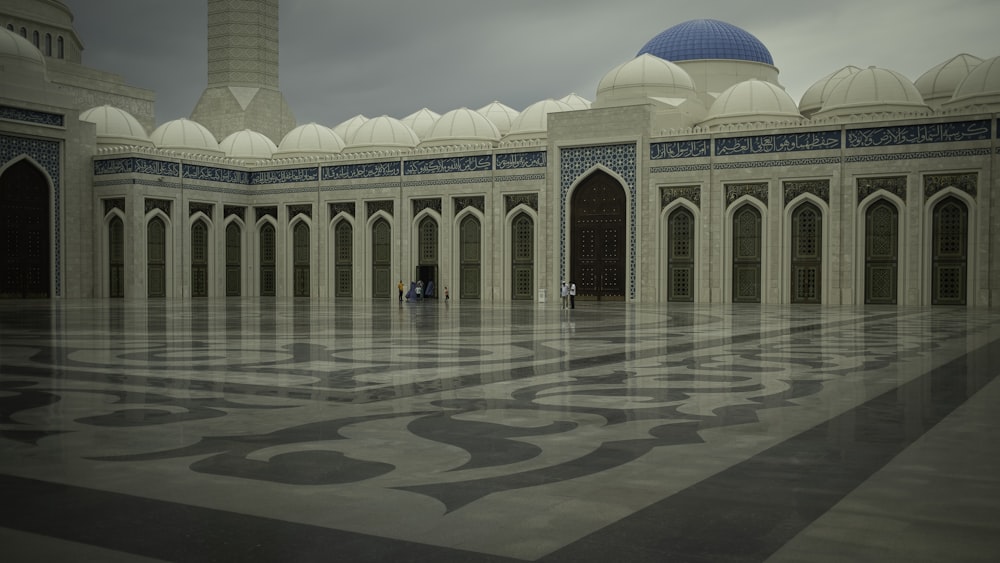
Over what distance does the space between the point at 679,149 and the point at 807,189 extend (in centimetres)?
327

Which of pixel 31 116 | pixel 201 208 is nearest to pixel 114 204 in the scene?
pixel 201 208

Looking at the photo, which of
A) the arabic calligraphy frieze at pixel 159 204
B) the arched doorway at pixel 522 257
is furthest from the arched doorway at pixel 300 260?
the arched doorway at pixel 522 257

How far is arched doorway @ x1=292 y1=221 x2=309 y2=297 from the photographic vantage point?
2864cm

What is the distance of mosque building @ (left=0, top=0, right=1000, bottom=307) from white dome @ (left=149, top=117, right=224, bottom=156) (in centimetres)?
8

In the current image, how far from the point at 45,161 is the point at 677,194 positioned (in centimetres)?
1690

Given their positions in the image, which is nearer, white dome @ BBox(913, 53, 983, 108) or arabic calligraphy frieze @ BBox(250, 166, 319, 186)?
white dome @ BBox(913, 53, 983, 108)

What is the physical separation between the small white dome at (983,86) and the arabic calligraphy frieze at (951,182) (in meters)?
2.51

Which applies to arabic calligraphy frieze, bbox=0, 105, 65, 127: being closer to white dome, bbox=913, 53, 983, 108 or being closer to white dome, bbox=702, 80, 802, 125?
white dome, bbox=702, 80, 802, 125

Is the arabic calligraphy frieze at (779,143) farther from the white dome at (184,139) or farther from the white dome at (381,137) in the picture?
the white dome at (184,139)

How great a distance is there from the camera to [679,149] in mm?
23141

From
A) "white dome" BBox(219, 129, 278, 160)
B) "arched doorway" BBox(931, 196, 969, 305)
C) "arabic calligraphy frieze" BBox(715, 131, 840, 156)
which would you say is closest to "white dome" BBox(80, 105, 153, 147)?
"white dome" BBox(219, 129, 278, 160)

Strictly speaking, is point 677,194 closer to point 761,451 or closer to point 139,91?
point 761,451

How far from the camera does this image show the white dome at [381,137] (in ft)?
101

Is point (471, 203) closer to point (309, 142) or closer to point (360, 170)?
point (360, 170)
